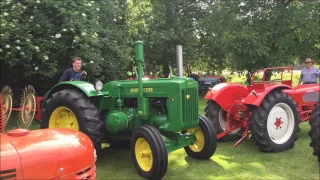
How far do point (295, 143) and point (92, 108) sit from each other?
358 cm

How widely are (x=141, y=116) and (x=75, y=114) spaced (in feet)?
3.09

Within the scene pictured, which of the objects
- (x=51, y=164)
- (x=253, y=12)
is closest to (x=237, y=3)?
(x=253, y=12)

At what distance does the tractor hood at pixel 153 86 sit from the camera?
14.1 ft

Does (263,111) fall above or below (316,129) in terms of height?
above

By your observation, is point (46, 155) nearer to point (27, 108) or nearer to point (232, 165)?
point (232, 165)

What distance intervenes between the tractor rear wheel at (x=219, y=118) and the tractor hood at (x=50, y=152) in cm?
376

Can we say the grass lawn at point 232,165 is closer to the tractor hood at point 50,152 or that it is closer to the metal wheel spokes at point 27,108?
the tractor hood at point 50,152

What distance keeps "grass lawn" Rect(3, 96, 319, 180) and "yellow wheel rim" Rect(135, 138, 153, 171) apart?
0.18m

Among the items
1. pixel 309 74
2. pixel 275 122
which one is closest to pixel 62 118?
pixel 275 122

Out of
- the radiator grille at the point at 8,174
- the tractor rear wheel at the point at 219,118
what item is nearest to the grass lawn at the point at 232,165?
the tractor rear wheel at the point at 219,118

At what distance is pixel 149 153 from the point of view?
13.8ft

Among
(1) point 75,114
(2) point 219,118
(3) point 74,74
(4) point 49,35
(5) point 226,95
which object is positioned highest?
(4) point 49,35

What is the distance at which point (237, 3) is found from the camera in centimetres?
1316

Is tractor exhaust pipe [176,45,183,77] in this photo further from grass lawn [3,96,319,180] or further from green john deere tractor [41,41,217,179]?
grass lawn [3,96,319,180]
